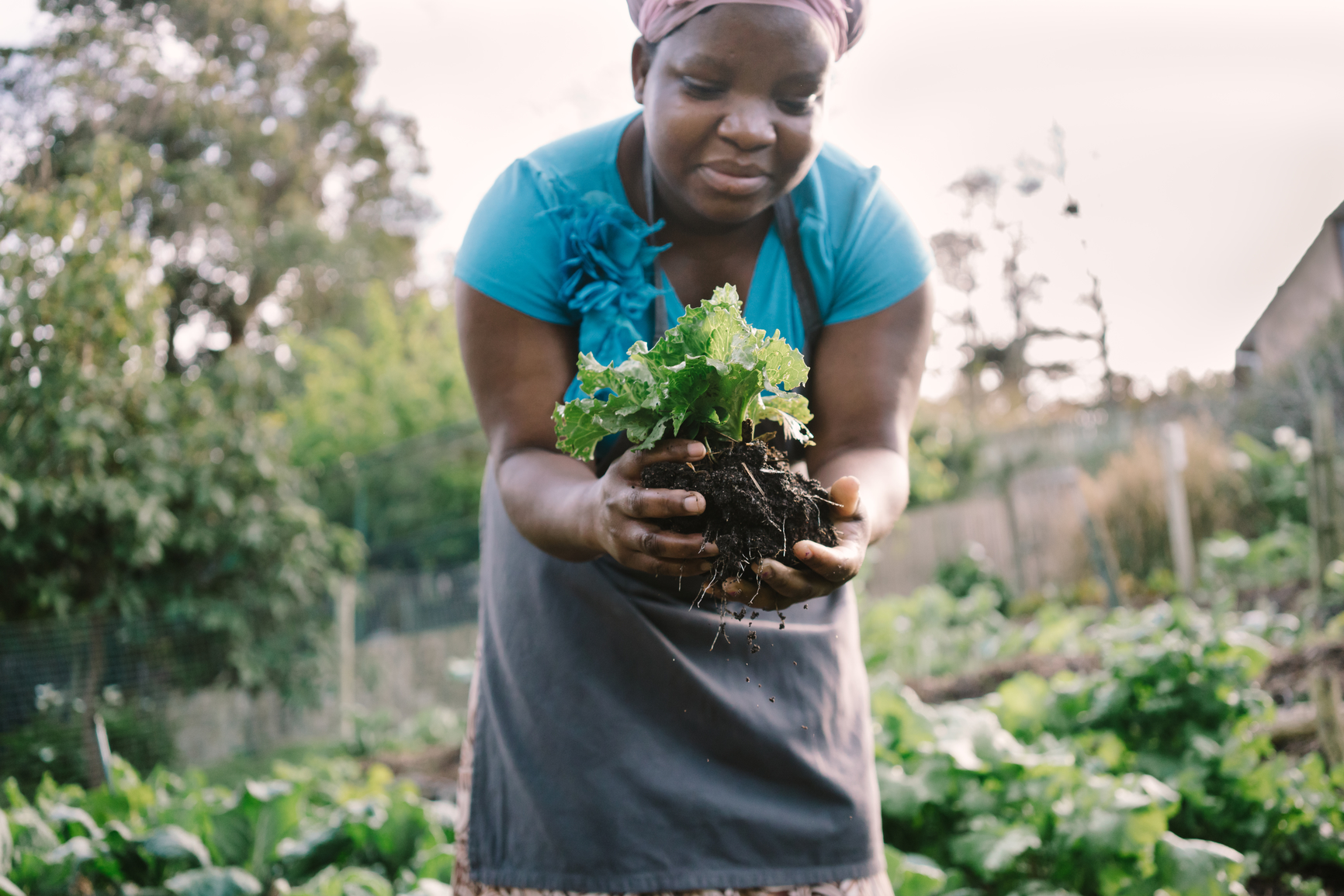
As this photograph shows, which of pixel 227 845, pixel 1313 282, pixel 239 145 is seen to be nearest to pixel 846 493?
pixel 1313 282

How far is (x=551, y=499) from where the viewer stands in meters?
1.50

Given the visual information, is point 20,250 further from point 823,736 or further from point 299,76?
point 299,76

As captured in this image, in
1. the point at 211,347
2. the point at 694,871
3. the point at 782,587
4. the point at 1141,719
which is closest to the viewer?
the point at 782,587

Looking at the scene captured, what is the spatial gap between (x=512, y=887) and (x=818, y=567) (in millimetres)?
872

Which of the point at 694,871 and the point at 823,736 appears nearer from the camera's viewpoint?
the point at 694,871

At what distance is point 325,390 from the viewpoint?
14.2 m

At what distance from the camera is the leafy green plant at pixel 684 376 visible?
1.43 metres

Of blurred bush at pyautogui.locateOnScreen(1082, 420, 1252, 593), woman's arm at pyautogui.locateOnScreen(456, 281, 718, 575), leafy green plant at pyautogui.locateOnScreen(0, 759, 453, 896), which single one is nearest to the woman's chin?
woman's arm at pyautogui.locateOnScreen(456, 281, 718, 575)

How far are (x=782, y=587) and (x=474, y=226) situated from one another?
0.88m

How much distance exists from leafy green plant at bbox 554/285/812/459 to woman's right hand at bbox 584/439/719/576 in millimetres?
68

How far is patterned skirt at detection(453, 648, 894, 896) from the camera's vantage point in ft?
5.26

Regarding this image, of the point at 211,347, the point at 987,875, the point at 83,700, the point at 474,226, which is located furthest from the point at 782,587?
the point at 211,347

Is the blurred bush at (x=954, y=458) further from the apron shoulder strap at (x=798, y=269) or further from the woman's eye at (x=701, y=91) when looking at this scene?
the woman's eye at (x=701, y=91)

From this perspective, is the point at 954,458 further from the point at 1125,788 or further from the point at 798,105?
the point at 798,105
